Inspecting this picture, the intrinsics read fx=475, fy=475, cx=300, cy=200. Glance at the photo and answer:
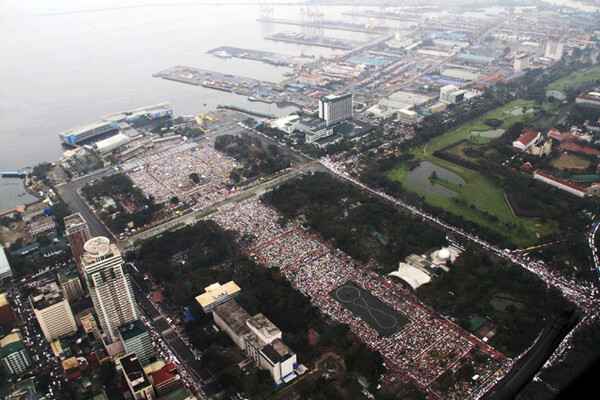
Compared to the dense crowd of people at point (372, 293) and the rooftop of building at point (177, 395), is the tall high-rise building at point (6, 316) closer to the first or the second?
the rooftop of building at point (177, 395)

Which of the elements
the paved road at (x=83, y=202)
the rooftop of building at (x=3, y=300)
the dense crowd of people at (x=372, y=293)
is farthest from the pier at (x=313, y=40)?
the rooftop of building at (x=3, y=300)

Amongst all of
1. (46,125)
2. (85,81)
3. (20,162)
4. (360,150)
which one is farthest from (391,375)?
(85,81)

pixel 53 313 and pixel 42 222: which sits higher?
pixel 53 313

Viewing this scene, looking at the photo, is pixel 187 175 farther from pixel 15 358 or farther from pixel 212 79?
Result: pixel 212 79

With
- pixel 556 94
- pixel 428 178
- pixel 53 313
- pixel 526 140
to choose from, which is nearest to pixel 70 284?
pixel 53 313

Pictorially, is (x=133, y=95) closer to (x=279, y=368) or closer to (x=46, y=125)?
(x=46, y=125)
